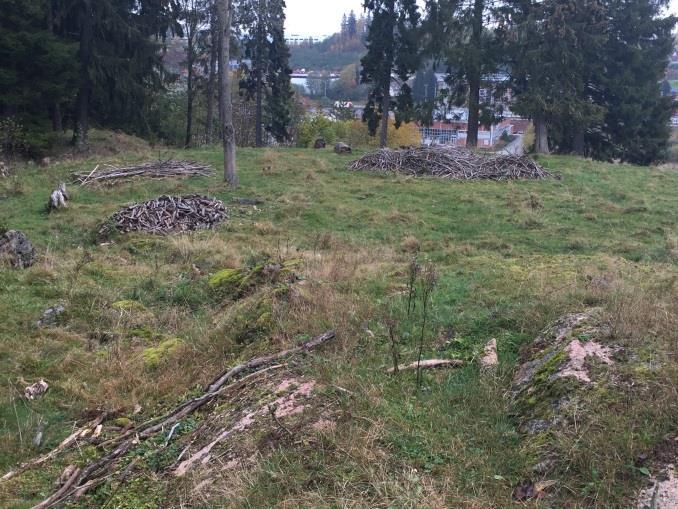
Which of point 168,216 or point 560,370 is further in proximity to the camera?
point 168,216

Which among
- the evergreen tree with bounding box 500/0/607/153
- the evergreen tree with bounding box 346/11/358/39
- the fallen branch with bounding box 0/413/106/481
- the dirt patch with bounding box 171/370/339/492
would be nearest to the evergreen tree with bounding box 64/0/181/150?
the evergreen tree with bounding box 500/0/607/153

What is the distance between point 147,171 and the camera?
17.1 m

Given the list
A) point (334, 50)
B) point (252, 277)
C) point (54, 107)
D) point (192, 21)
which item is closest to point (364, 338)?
point (252, 277)

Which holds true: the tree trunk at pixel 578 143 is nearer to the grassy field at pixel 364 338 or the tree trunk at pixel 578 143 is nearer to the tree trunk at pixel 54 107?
the grassy field at pixel 364 338

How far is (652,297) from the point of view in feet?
15.6

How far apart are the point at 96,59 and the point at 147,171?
7457 millimetres

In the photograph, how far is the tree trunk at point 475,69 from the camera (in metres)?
23.6

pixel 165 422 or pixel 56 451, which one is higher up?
pixel 165 422

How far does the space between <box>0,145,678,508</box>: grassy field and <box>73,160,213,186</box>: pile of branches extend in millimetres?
3553

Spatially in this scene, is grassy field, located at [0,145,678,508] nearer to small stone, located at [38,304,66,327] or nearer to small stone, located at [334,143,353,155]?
small stone, located at [38,304,66,327]

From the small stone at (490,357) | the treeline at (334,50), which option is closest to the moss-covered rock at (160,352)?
the small stone at (490,357)

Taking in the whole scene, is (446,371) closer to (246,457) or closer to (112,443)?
(246,457)

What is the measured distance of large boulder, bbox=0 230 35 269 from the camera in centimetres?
838

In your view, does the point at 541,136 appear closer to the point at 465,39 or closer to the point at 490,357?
the point at 465,39
